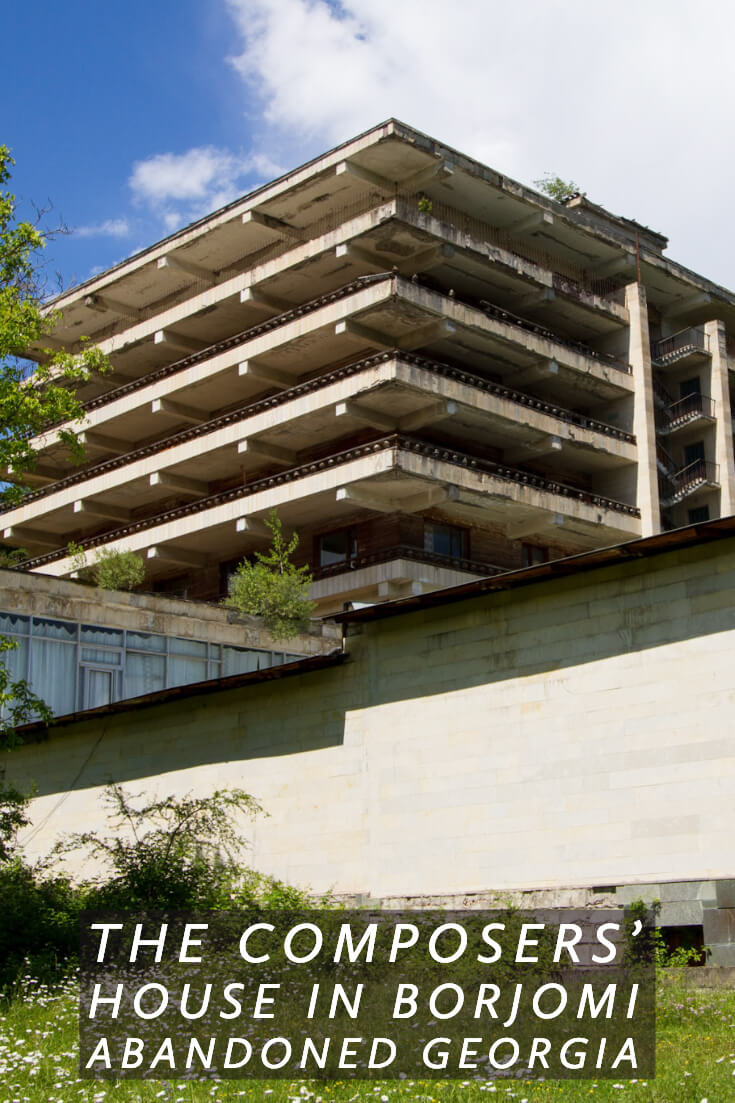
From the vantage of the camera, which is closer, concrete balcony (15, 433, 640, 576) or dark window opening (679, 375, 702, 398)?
concrete balcony (15, 433, 640, 576)

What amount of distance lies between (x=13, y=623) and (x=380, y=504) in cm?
1717

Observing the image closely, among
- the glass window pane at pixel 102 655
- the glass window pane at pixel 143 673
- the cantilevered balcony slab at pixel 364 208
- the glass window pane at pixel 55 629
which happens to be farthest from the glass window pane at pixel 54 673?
the cantilevered balcony slab at pixel 364 208

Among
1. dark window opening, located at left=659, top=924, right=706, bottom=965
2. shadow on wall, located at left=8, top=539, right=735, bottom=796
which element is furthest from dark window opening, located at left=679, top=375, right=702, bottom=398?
dark window opening, located at left=659, top=924, right=706, bottom=965

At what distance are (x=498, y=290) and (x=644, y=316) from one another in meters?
7.38

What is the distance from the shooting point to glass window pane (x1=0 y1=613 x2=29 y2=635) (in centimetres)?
3144

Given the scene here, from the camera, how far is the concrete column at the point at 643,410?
170 ft

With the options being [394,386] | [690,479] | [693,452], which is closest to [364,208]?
[394,386]

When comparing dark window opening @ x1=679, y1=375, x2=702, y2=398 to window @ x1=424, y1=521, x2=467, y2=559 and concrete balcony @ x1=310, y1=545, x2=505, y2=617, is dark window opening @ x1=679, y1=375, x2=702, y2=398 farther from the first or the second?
concrete balcony @ x1=310, y1=545, x2=505, y2=617

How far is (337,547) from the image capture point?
48.7 metres

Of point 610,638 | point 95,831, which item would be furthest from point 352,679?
point 95,831

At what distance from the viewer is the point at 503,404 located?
4759cm

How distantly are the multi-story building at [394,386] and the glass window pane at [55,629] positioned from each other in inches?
556

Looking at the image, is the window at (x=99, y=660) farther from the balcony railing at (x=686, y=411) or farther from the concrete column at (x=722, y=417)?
the concrete column at (x=722, y=417)

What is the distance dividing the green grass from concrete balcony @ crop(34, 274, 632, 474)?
35449 mm
